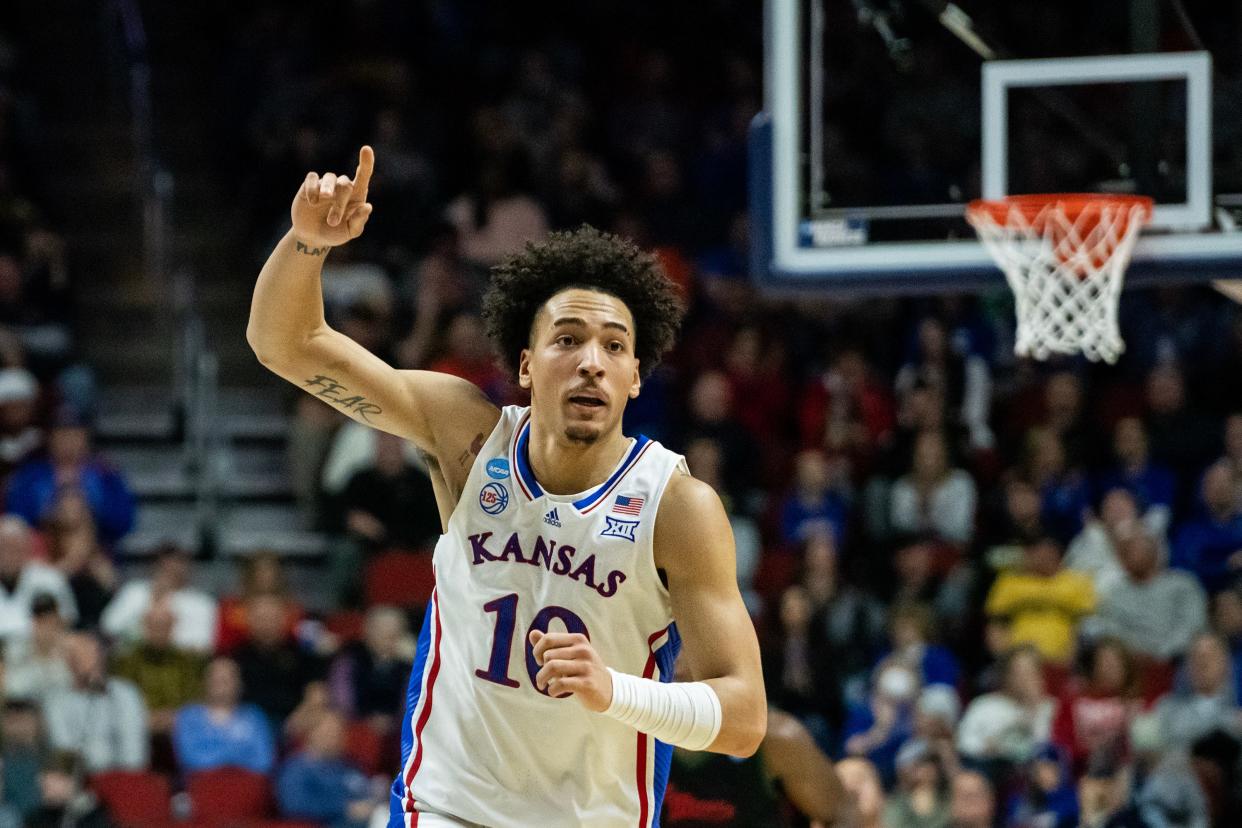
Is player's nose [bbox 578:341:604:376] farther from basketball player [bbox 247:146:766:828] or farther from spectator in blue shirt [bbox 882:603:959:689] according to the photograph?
spectator in blue shirt [bbox 882:603:959:689]

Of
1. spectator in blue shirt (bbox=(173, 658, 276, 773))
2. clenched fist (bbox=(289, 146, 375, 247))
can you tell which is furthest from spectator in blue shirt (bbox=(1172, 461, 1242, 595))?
clenched fist (bbox=(289, 146, 375, 247))

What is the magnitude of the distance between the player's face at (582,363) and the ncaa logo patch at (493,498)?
214 mm

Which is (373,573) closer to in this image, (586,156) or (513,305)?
(586,156)

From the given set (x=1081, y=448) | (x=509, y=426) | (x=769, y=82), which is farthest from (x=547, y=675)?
(x=1081, y=448)

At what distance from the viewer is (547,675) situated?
3.92m

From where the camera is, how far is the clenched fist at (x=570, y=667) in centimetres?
389

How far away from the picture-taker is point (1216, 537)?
1085cm

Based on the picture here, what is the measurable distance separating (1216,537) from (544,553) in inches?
288

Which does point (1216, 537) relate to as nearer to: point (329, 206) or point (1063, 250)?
Result: point (1063, 250)

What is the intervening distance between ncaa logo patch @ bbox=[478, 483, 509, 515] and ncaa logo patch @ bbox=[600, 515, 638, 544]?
274 mm

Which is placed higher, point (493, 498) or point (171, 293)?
point (171, 293)

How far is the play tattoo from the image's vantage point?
15.8ft

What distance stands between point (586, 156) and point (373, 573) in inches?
172

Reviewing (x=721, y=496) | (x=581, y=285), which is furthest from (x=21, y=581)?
(x=581, y=285)
